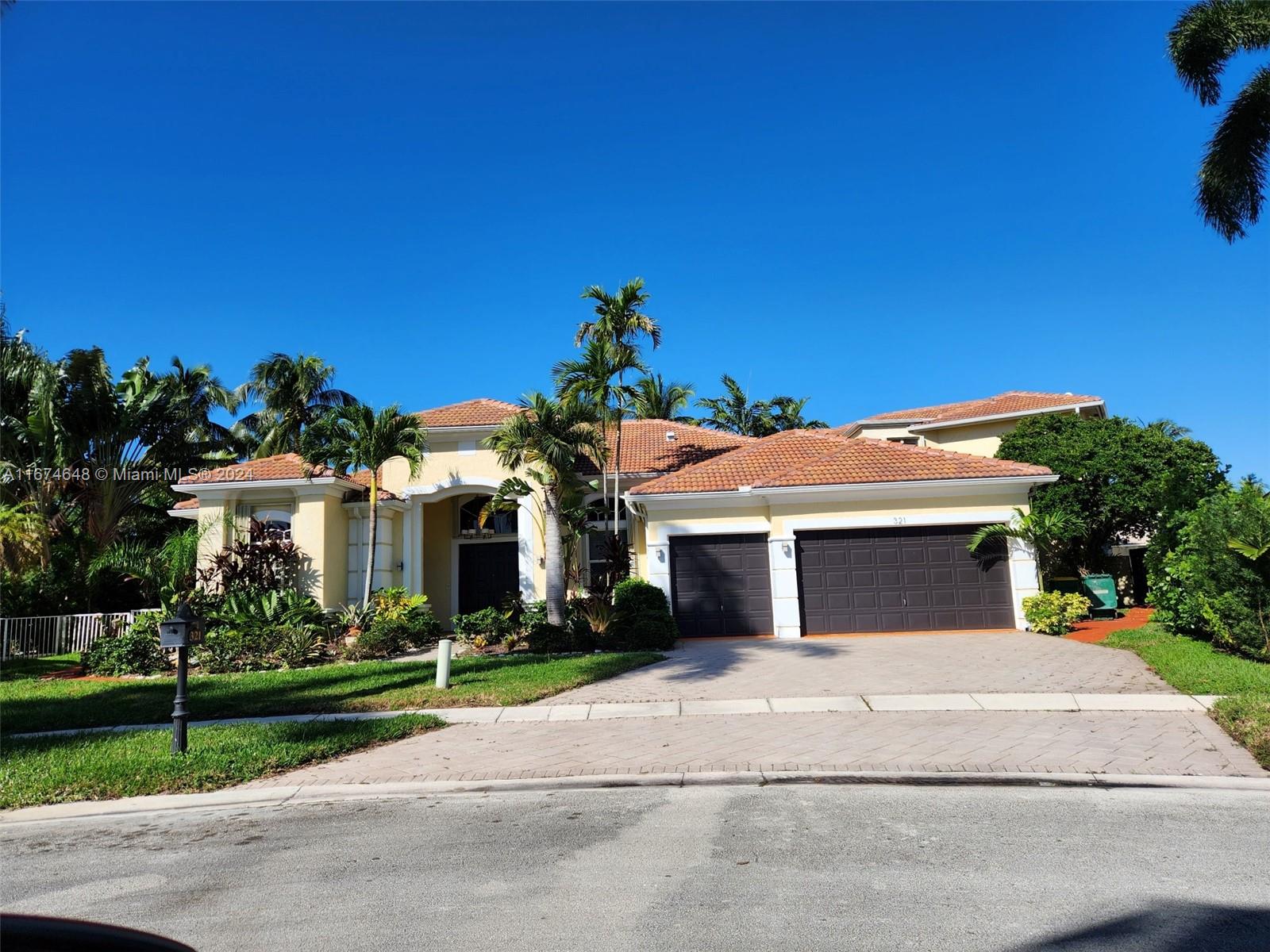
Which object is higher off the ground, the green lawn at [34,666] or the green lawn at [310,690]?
the green lawn at [310,690]

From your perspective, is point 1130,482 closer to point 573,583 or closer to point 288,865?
point 573,583

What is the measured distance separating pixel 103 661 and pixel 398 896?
14333 millimetres

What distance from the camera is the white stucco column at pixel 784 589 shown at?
17.7 m

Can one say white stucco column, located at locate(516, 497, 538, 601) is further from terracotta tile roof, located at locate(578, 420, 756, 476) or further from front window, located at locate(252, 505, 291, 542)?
front window, located at locate(252, 505, 291, 542)

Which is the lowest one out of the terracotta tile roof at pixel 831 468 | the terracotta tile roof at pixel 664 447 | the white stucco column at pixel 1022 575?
the white stucco column at pixel 1022 575

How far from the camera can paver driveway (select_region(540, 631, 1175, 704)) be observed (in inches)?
444

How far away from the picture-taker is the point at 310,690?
12.4 metres

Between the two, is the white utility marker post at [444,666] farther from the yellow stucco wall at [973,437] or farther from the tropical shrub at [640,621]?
the yellow stucco wall at [973,437]

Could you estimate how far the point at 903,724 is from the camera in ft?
30.5

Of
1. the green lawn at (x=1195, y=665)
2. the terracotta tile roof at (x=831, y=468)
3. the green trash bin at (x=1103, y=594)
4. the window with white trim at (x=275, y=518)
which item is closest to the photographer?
the green lawn at (x=1195, y=665)

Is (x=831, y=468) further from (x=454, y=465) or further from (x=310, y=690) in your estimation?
(x=310, y=690)

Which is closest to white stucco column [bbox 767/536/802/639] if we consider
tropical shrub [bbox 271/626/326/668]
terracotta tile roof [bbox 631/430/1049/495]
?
terracotta tile roof [bbox 631/430/1049/495]

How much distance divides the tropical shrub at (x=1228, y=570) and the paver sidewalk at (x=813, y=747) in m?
3.75

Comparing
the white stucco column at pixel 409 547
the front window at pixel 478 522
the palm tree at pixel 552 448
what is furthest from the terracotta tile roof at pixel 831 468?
the white stucco column at pixel 409 547
